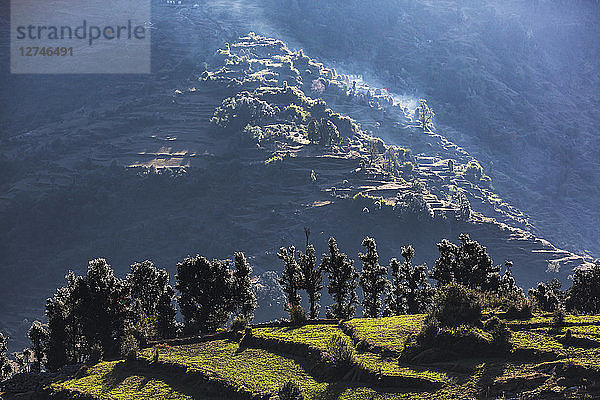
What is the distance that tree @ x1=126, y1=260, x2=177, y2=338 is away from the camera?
103 metres

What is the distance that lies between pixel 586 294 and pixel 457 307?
158ft

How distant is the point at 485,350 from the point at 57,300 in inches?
2786

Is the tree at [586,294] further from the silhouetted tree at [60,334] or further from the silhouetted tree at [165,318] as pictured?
the silhouetted tree at [60,334]

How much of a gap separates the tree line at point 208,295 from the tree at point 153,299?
0.55 ft

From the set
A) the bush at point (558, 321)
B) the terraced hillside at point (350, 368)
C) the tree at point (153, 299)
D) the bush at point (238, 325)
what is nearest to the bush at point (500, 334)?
the terraced hillside at point (350, 368)

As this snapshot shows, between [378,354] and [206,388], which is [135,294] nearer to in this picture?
[206,388]

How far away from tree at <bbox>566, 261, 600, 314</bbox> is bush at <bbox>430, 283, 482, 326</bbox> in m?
43.6

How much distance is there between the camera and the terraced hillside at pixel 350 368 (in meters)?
49.7

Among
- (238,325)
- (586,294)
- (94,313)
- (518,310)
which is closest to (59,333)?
(94,313)

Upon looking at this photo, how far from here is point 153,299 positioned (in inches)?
4218

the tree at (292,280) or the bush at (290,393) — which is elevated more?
the tree at (292,280)

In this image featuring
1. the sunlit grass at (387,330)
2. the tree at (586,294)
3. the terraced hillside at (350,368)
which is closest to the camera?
the terraced hillside at (350,368)

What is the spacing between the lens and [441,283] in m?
102

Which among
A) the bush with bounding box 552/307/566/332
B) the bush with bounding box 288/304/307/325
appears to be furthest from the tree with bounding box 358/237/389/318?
the bush with bounding box 552/307/566/332
